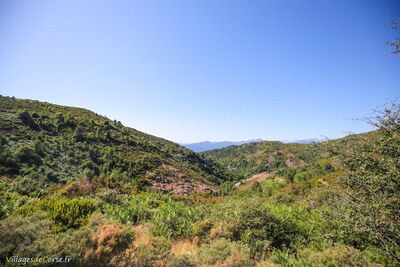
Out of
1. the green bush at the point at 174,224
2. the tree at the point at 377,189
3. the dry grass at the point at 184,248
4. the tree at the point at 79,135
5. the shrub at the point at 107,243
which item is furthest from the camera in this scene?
the tree at the point at 79,135

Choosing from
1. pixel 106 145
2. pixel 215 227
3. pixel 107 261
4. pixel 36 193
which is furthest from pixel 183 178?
pixel 107 261

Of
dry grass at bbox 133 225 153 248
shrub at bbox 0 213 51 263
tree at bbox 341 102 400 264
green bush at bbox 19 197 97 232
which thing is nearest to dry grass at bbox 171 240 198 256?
dry grass at bbox 133 225 153 248

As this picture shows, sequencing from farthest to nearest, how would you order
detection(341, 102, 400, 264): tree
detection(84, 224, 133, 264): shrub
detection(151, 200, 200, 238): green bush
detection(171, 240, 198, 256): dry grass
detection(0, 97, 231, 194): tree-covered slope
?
detection(0, 97, 231, 194): tree-covered slope
detection(151, 200, 200, 238): green bush
detection(171, 240, 198, 256): dry grass
detection(84, 224, 133, 264): shrub
detection(341, 102, 400, 264): tree

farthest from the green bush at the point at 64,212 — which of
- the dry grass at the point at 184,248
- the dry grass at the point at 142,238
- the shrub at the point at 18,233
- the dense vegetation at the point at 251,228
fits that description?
the dry grass at the point at 184,248

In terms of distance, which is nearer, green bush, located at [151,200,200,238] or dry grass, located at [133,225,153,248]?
dry grass, located at [133,225,153,248]

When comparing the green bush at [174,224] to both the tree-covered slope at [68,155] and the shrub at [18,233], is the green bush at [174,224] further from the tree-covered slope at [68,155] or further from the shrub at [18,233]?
the tree-covered slope at [68,155]

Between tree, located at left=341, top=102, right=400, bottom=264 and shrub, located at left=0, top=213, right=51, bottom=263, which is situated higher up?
tree, located at left=341, top=102, right=400, bottom=264

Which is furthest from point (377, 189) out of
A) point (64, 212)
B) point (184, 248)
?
point (64, 212)

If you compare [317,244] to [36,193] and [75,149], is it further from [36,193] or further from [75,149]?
[75,149]

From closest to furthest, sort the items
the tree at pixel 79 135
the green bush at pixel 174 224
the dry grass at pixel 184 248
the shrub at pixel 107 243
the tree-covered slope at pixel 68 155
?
the shrub at pixel 107 243, the dry grass at pixel 184 248, the green bush at pixel 174 224, the tree-covered slope at pixel 68 155, the tree at pixel 79 135

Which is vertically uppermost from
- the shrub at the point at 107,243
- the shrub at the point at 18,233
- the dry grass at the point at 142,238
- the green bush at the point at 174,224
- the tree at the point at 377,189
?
the tree at the point at 377,189

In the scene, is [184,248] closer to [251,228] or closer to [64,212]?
[251,228]

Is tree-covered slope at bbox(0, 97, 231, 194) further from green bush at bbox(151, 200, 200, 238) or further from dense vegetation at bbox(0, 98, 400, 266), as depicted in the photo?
green bush at bbox(151, 200, 200, 238)

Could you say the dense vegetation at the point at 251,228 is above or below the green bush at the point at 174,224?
above
